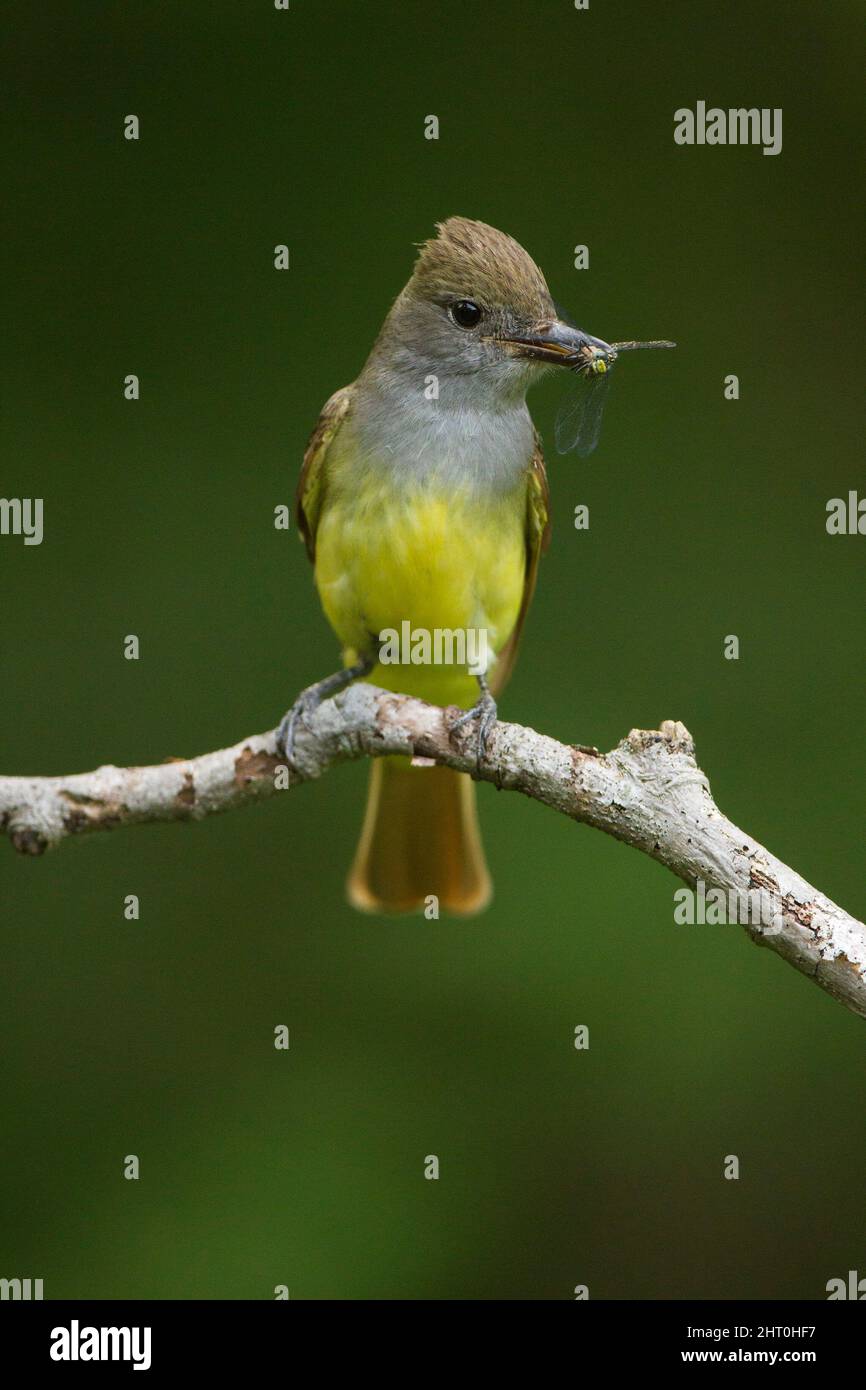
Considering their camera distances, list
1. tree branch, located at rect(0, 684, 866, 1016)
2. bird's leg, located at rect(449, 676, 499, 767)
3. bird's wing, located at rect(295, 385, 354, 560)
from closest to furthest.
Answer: tree branch, located at rect(0, 684, 866, 1016) < bird's leg, located at rect(449, 676, 499, 767) < bird's wing, located at rect(295, 385, 354, 560)

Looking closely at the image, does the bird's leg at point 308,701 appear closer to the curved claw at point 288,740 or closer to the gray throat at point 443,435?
the curved claw at point 288,740

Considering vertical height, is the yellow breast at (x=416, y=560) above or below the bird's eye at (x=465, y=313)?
below

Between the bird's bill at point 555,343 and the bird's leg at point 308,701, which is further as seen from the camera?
the bird's bill at point 555,343

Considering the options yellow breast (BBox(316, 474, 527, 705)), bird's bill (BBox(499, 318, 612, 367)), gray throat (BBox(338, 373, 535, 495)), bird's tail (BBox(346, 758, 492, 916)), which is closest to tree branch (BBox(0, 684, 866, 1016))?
yellow breast (BBox(316, 474, 527, 705))

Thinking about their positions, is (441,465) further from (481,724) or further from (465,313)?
(481,724)

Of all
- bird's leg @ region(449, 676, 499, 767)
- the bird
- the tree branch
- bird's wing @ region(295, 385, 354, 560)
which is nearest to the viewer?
the tree branch

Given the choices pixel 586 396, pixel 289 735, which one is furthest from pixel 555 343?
pixel 289 735

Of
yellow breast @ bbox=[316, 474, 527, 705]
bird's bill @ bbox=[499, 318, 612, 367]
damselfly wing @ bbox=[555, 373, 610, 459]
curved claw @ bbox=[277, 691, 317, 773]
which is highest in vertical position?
bird's bill @ bbox=[499, 318, 612, 367]

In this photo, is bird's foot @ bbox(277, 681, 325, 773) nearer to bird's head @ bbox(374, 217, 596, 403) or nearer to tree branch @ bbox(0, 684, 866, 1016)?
tree branch @ bbox(0, 684, 866, 1016)

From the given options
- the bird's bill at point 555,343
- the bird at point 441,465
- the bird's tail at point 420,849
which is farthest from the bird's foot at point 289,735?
the bird's tail at point 420,849
